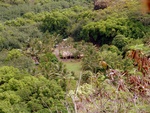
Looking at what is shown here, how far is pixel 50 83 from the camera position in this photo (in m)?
18.2

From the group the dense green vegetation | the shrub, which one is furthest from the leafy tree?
the shrub

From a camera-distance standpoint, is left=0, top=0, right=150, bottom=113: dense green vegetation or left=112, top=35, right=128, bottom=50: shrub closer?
left=0, top=0, right=150, bottom=113: dense green vegetation

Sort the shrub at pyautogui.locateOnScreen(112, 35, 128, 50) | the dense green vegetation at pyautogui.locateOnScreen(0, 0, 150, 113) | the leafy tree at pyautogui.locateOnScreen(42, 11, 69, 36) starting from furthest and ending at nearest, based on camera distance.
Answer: the leafy tree at pyautogui.locateOnScreen(42, 11, 69, 36) < the shrub at pyautogui.locateOnScreen(112, 35, 128, 50) < the dense green vegetation at pyautogui.locateOnScreen(0, 0, 150, 113)

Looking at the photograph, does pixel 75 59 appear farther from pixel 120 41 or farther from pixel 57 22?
pixel 57 22

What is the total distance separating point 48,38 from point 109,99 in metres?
25.6

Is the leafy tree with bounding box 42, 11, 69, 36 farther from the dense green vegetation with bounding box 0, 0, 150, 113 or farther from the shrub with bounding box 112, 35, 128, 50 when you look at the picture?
the shrub with bounding box 112, 35, 128, 50

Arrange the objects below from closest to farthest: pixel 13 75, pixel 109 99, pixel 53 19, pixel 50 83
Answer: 1. pixel 109 99
2. pixel 50 83
3. pixel 13 75
4. pixel 53 19

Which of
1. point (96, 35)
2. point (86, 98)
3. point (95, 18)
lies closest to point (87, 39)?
point (96, 35)

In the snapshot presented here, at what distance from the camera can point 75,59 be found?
29641 millimetres

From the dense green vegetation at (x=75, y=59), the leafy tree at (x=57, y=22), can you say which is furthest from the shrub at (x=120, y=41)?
the leafy tree at (x=57, y=22)

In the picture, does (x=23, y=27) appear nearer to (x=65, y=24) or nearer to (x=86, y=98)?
(x=65, y=24)

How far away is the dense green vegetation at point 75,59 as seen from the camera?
6391 mm

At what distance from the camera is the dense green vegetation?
252 inches

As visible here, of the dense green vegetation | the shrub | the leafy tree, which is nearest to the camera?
the dense green vegetation
